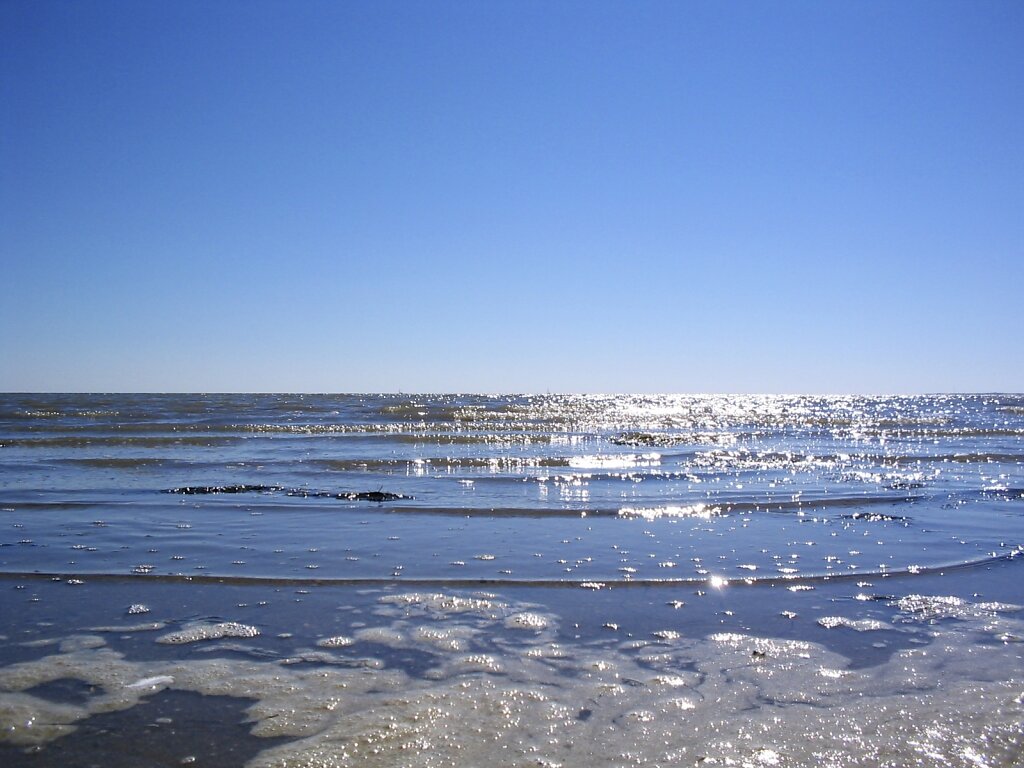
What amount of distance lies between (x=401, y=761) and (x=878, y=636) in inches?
145

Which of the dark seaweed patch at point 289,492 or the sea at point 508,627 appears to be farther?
the dark seaweed patch at point 289,492

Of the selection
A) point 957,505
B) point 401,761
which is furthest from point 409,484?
point 401,761

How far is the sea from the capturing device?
12.7 feet

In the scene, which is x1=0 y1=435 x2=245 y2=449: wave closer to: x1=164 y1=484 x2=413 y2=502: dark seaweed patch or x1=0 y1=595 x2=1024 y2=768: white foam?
x1=164 y1=484 x2=413 y2=502: dark seaweed patch

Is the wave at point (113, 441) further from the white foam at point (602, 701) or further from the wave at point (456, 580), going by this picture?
the white foam at point (602, 701)

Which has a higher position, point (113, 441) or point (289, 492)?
point (113, 441)

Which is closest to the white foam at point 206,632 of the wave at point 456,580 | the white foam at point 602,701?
the white foam at point 602,701

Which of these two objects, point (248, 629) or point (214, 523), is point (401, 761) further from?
point (214, 523)

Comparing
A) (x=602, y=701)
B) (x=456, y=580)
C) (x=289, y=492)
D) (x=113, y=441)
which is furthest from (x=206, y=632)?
(x=113, y=441)

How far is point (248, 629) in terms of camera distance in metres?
5.67

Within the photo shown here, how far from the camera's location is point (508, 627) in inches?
228

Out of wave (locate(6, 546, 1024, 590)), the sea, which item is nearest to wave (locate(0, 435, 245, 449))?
the sea

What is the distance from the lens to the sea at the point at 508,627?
152 inches

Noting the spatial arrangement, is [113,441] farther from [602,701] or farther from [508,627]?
[602,701]
